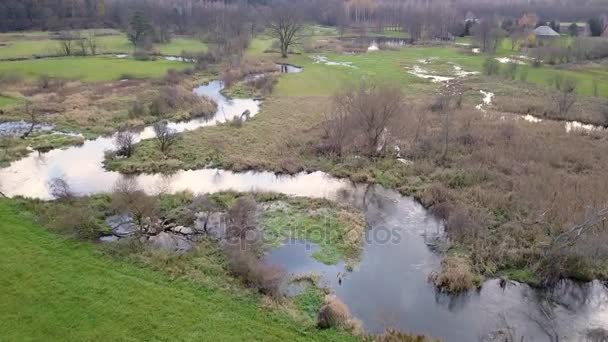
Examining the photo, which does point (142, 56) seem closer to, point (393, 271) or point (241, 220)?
point (241, 220)

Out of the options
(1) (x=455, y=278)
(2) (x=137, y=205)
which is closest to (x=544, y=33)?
(1) (x=455, y=278)

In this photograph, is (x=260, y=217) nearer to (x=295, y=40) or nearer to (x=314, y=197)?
(x=314, y=197)

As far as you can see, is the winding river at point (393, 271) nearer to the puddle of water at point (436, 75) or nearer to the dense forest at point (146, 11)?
the puddle of water at point (436, 75)

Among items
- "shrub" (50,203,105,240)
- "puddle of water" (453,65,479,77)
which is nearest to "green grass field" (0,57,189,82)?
"shrub" (50,203,105,240)

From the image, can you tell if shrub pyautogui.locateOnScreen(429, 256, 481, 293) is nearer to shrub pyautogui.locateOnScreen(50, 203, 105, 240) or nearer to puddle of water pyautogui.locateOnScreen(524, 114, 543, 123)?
shrub pyautogui.locateOnScreen(50, 203, 105, 240)

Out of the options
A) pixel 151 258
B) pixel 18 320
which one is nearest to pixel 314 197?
pixel 151 258
